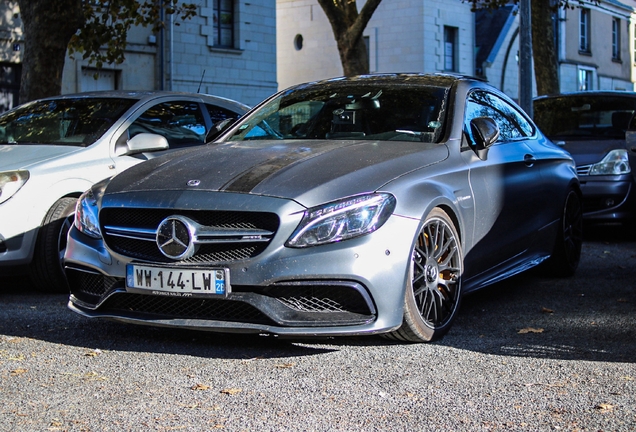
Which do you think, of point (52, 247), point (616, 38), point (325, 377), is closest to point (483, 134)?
point (325, 377)

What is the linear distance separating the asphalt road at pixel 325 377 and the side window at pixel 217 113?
2921 millimetres

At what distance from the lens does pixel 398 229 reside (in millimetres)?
4961

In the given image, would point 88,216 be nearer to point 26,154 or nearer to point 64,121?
point 26,154

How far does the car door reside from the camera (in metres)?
6.01

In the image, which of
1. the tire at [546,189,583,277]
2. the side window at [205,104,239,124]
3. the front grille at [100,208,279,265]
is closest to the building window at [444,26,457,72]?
the side window at [205,104,239,124]

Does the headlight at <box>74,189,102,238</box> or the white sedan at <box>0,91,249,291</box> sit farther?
the white sedan at <box>0,91,249,291</box>

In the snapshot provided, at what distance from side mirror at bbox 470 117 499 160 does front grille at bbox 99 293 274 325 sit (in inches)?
77.8

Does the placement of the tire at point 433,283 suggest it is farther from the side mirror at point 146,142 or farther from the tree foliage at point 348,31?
the tree foliage at point 348,31

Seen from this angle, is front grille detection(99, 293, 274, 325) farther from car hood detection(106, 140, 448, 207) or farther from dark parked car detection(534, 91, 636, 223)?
dark parked car detection(534, 91, 636, 223)

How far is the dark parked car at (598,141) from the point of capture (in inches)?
411

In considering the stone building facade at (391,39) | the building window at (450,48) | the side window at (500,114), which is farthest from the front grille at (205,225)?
the building window at (450,48)

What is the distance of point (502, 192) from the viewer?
632 centimetres

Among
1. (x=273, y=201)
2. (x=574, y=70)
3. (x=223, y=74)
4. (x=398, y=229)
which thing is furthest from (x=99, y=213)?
(x=574, y=70)

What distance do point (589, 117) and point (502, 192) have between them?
18.8ft
